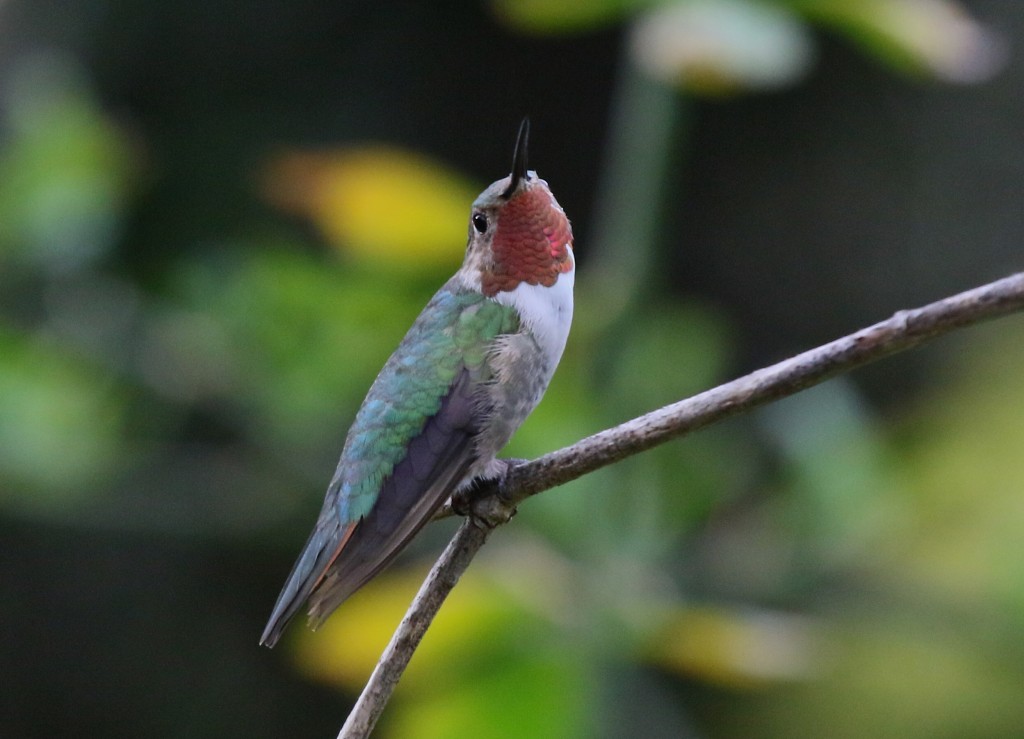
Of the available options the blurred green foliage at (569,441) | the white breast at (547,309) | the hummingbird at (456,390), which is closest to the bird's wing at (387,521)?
the hummingbird at (456,390)

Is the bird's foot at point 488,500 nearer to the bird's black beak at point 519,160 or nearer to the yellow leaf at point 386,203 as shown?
the bird's black beak at point 519,160

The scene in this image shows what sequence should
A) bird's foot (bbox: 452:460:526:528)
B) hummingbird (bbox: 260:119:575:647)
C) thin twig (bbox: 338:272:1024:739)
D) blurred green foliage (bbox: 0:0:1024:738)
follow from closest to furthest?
thin twig (bbox: 338:272:1024:739), bird's foot (bbox: 452:460:526:528), hummingbird (bbox: 260:119:575:647), blurred green foliage (bbox: 0:0:1024:738)

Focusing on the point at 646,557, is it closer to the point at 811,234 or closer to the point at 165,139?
the point at 811,234

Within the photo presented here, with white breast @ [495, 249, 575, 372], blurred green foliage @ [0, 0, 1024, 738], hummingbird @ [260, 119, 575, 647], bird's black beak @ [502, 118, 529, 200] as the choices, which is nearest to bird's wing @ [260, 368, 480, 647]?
hummingbird @ [260, 119, 575, 647]

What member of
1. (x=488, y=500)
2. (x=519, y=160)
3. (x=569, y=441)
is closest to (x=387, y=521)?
(x=488, y=500)

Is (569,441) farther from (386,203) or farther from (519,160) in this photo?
(519,160)

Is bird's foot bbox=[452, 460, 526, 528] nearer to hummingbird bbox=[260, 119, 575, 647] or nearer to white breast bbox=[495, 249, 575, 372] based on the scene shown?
hummingbird bbox=[260, 119, 575, 647]

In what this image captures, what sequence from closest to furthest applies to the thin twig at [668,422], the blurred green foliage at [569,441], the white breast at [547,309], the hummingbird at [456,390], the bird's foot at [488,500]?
the thin twig at [668,422] < the bird's foot at [488,500] < the hummingbird at [456,390] < the white breast at [547,309] < the blurred green foliage at [569,441]
